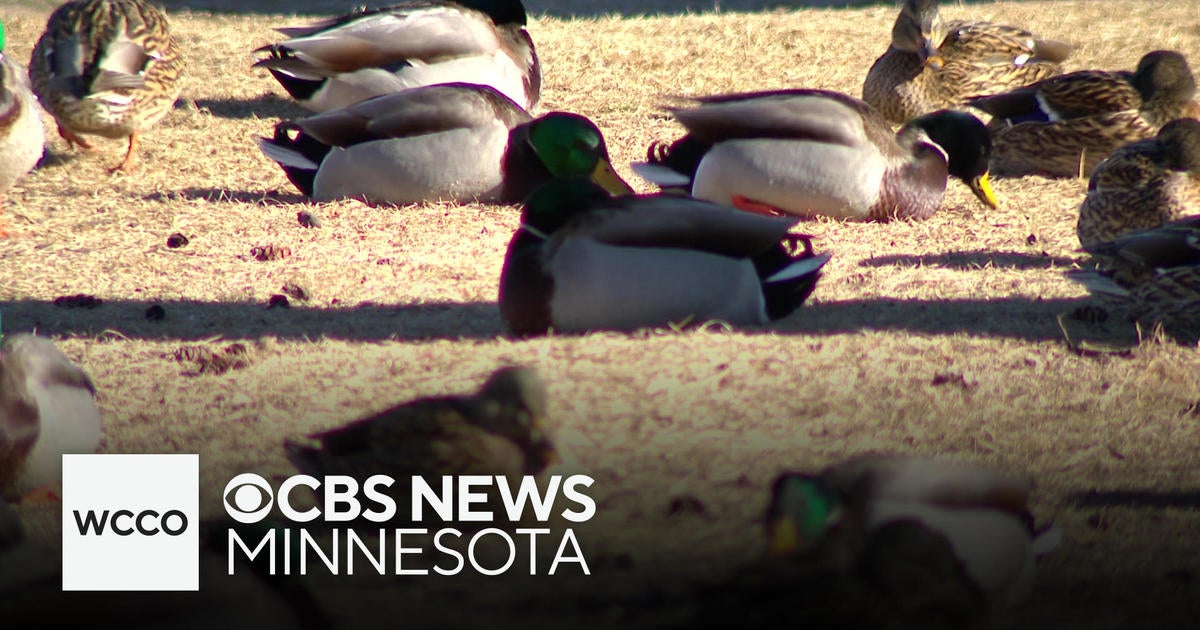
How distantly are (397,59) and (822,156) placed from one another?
3.14 m

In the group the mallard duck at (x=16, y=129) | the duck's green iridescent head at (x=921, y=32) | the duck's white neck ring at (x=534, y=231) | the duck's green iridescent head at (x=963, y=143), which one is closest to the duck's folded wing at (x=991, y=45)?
the duck's green iridescent head at (x=921, y=32)

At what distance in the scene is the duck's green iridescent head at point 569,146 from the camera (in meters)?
6.30

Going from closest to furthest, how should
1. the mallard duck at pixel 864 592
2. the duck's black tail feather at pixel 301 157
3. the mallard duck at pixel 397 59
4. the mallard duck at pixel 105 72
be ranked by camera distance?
the mallard duck at pixel 864 592 < the duck's black tail feather at pixel 301 157 < the mallard duck at pixel 105 72 < the mallard duck at pixel 397 59

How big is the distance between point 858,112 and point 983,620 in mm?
4329

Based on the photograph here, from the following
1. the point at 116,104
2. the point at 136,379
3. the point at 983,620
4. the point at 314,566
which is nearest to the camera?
the point at 983,620

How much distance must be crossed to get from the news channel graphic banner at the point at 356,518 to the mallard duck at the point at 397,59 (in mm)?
5306

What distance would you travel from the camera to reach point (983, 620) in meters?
2.67

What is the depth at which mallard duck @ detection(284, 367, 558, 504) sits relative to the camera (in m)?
3.25

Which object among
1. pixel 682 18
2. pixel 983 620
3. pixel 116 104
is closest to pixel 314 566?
pixel 983 620

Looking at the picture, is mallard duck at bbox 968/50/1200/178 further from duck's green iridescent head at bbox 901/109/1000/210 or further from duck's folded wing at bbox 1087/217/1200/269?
duck's folded wing at bbox 1087/217/1200/269

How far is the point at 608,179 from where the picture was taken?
6176mm

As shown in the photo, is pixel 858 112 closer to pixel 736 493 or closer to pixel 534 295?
pixel 534 295

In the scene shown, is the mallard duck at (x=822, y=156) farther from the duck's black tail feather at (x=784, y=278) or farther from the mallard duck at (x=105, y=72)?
the mallard duck at (x=105, y=72)

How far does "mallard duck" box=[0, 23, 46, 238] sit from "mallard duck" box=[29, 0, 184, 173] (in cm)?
84
